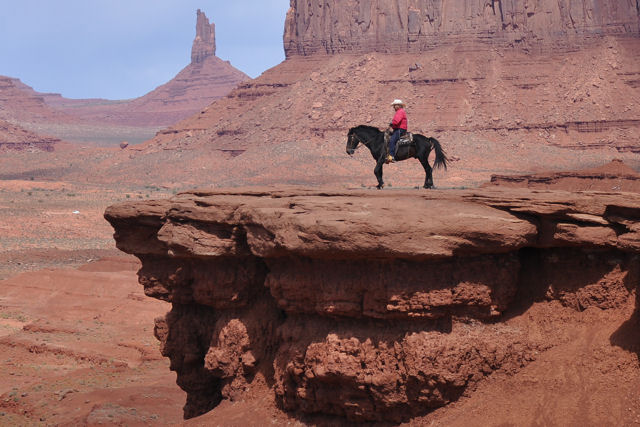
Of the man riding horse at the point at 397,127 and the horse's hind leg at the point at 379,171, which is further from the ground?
the man riding horse at the point at 397,127

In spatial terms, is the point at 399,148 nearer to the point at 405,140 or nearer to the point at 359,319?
the point at 405,140

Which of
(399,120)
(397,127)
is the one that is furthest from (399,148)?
(399,120)

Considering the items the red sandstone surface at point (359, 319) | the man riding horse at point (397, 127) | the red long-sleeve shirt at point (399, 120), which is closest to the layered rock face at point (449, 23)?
the red sandstone surface at point (359, 319)

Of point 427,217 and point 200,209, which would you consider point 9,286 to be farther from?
point 427,217

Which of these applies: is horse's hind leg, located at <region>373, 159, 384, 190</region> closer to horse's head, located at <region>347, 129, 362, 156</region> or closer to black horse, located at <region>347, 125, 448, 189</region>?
black horse, located at <region>347, 125, 448, 189</region>

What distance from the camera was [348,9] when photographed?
102 meters

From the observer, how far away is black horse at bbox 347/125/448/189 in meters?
15.3

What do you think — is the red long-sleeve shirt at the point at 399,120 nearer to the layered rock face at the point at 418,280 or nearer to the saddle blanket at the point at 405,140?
the saddle blanket at the point at 405,140

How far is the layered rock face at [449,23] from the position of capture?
305ft

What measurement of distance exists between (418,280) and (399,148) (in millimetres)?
5986

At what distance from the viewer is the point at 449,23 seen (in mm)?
96938

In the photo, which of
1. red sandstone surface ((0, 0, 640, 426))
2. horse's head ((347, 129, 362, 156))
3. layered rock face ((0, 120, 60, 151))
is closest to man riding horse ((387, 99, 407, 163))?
horse's head ((347, 129, 362, 156))

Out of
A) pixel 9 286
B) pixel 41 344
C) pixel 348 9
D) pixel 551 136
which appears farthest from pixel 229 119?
pixel 41 344

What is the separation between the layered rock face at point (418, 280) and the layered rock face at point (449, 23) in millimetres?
88612
